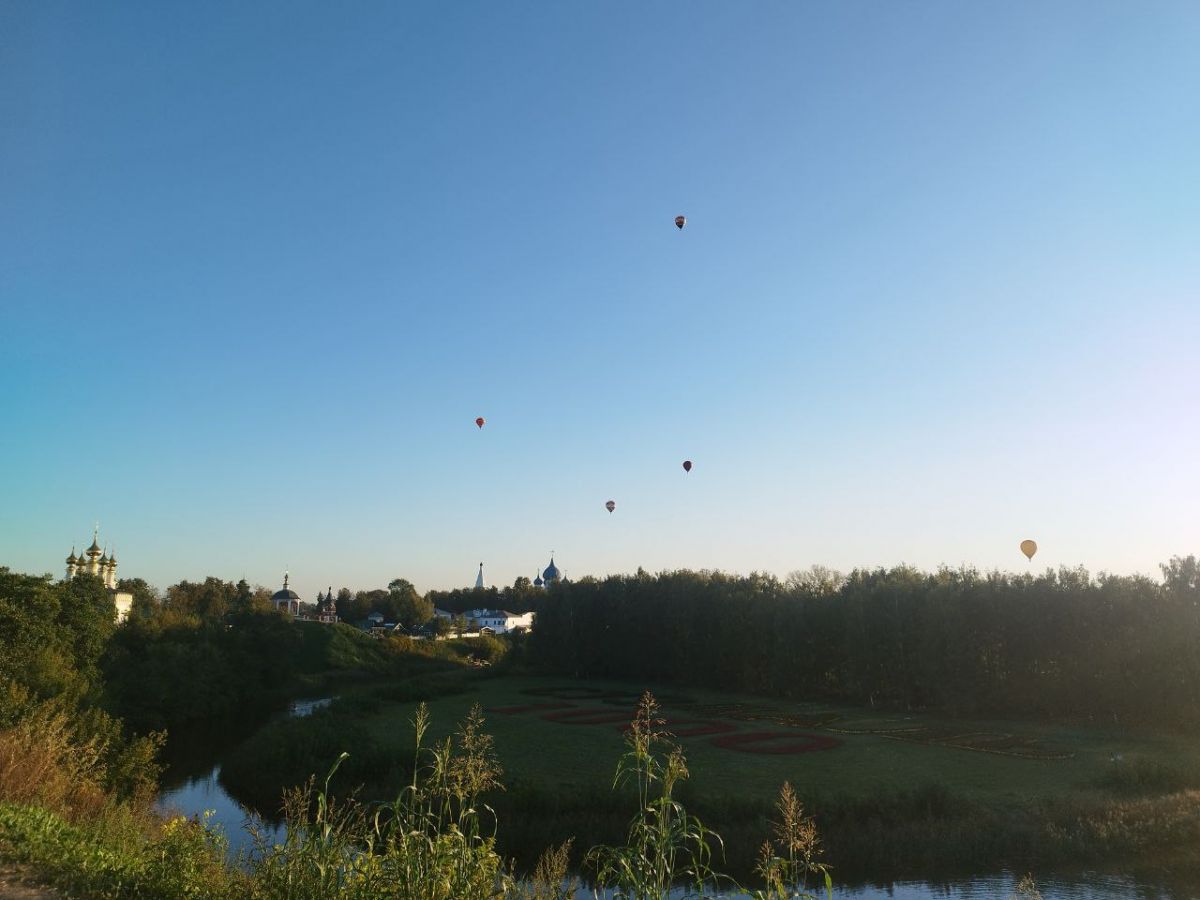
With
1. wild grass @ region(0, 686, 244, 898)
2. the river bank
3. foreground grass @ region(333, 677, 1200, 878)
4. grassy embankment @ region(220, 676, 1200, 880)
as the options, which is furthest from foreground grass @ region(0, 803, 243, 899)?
grassy embankment @ region(220, 676, 1200, 880)

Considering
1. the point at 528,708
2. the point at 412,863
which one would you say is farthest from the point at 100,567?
the point at 412,863

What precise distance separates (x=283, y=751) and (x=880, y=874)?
17675mm

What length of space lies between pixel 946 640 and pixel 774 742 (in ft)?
43.9

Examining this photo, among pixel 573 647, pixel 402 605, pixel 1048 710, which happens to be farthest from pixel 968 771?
pixel 402 605

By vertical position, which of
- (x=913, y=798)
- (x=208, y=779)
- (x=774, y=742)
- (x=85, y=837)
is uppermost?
(x=85, y=837)

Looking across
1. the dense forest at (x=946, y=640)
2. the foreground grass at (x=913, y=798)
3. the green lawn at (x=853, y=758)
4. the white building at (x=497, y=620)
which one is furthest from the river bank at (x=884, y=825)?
the white building at (x=497, y=620)

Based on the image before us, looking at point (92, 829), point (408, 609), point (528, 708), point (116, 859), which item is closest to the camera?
point (116, 859)

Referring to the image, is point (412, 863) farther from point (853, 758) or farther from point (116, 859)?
point (853, 758)

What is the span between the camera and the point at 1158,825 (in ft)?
45.8

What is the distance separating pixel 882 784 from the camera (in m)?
18.0

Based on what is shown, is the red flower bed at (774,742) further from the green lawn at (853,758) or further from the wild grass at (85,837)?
the wild grass at (85,837)

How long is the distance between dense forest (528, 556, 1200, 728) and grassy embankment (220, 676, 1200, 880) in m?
3.33

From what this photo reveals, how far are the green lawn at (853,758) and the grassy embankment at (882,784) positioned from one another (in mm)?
60

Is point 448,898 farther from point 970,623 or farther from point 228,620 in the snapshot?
point 228,620
